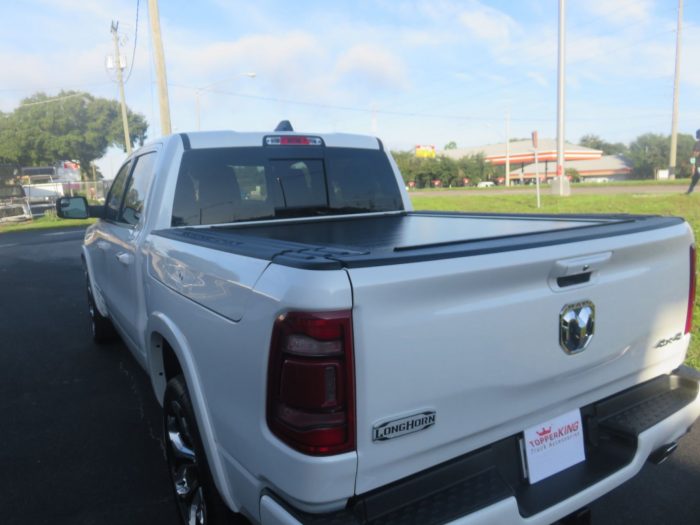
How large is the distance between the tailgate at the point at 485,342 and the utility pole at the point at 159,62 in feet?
51.5

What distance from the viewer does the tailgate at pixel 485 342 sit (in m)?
1.59

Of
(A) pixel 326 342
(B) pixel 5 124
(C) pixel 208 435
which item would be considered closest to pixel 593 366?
(A) pixel 326 342

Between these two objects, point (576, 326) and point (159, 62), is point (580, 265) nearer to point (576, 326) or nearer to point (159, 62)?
point (576, 326)

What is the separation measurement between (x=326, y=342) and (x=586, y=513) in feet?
4.79

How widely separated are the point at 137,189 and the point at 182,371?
190 cm

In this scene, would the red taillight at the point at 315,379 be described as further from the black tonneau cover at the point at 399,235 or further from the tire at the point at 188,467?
the tire at the point at 188,467

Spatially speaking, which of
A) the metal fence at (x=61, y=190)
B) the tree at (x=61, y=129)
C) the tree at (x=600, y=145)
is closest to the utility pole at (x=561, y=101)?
the metal fence at (x=61, y=190)

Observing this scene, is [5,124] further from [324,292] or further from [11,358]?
[324,292]

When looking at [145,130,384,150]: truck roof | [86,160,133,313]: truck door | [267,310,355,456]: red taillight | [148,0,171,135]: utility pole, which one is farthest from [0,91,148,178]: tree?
[267,310,355,456]: red taillight

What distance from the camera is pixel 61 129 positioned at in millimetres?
64500

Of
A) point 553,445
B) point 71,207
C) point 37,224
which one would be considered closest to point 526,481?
point 553,445

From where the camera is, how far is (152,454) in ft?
11.6

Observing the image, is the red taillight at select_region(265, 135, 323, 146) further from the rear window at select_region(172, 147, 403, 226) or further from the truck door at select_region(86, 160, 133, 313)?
the truck door at select_region(86, 160, 133, 313)

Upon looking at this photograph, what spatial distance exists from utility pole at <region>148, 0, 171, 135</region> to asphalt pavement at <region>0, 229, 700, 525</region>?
11.0 meters
